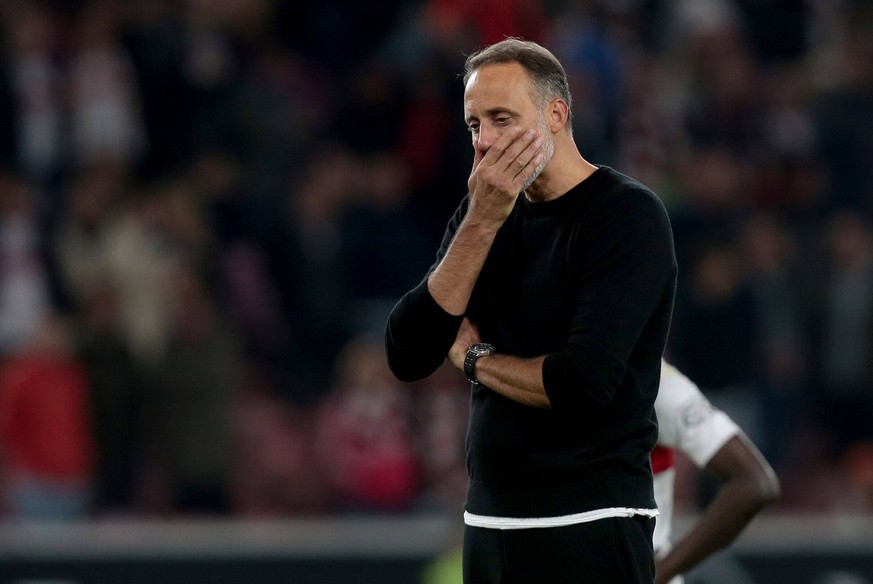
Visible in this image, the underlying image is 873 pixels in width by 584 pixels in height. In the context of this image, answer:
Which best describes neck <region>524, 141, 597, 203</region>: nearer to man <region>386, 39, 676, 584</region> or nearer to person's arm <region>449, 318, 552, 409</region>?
man <region>386, 39, 676, 584</region>

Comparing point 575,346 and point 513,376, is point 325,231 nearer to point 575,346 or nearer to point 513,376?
point 513,376

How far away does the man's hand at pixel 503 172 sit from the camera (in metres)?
3.46

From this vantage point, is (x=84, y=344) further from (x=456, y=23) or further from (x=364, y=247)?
(x=456, y=23)

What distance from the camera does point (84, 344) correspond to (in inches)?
359

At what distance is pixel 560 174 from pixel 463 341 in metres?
0.46

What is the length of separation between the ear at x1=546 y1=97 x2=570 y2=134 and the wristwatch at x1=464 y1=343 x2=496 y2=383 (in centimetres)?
52

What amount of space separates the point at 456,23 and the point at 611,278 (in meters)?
7.45

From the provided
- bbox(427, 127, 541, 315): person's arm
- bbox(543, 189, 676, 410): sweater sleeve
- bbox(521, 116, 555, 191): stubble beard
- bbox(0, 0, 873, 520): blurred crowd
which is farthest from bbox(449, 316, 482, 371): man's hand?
bbox(0, 0, 873, 520): blurred crowd

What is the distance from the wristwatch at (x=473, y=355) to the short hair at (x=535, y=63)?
1.89ft

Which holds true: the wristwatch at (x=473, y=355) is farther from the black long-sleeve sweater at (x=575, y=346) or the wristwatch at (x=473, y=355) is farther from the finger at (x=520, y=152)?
the finger at (x=520, y=152)

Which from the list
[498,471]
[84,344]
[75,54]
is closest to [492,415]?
[498,471]

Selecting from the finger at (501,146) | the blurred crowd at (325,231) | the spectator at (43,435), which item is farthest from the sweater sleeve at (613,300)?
the spectator at (43,435)

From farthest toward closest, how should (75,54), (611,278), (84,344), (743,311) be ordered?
(75,54) → (743,311) → (84,344) → (611,278)

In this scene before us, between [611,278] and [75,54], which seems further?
[75,54]
